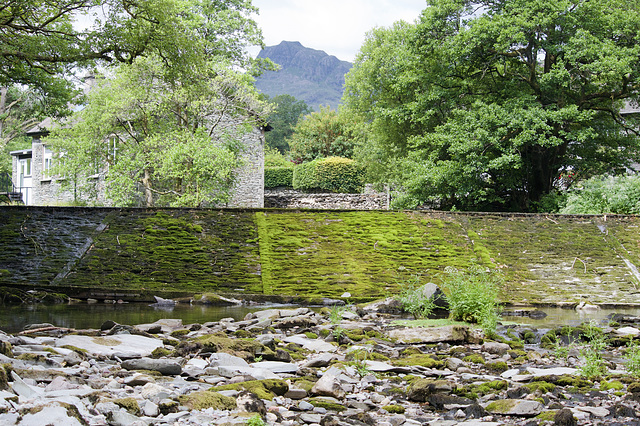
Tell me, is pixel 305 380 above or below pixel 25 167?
below

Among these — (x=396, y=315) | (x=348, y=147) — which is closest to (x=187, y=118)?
(x=396, y=315)

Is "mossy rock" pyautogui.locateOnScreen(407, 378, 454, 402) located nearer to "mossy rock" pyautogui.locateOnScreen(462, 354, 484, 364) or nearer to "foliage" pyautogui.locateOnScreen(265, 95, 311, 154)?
"mossy rock" pyautogui.locateOnScreen(462, 354, 484, 364)

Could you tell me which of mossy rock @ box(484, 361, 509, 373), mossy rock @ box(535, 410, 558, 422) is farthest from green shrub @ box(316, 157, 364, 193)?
mossy rock @ box(535, 410, 558, 422)

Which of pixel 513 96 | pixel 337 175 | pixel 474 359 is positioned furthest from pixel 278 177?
pixel 474 359

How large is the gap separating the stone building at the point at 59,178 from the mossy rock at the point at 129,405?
72.0 feet

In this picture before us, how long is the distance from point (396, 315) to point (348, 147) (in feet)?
125

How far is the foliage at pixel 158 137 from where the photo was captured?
903 inches

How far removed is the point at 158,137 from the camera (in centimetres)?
2352

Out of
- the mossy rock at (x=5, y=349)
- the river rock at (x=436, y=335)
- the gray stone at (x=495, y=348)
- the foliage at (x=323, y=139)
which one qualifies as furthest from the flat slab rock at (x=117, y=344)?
the foliage at (x=323, y=139)

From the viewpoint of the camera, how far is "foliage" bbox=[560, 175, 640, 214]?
18844 mm

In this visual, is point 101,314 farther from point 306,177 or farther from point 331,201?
point 306,177

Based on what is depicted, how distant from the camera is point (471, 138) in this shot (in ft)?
69.4

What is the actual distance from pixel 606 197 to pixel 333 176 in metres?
20.1

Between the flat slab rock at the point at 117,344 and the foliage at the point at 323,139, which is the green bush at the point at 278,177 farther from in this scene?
the flat slab rock at the point at 117,344
